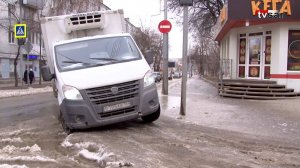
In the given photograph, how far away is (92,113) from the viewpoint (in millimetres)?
7875

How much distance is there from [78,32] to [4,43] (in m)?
34.3

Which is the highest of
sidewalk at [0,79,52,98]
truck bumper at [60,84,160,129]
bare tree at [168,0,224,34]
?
bare tree at [168,0,224,34]

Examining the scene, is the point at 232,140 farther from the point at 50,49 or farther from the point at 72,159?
the point at 50,49

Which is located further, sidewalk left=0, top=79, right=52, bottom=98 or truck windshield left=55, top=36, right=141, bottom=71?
sidewalk left=0, top=79, right=52, bottom=98

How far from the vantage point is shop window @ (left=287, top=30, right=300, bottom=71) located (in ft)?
57.6

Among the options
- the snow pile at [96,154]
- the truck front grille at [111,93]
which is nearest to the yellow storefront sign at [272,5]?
the truck front grille at [111,93]

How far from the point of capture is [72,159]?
621cm

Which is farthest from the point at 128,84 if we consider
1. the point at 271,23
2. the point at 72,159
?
the point at 271,23

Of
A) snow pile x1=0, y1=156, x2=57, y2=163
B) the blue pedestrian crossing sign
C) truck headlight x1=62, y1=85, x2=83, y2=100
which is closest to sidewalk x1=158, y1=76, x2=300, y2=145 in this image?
truck headlight x1=62, y1=85, x2=83, y2=100

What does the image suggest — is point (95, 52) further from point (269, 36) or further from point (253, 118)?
point (269, 36)

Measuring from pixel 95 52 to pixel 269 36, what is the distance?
1182 centimetres

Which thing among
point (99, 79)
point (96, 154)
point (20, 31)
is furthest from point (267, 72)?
point (20, 31)

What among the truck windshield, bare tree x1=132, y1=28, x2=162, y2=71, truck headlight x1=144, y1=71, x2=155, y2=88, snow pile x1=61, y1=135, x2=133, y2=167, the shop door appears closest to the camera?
snow pile x1=61, y1=135, x2=133, y2=167

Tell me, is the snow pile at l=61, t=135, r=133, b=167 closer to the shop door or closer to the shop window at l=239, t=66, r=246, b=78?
the shop door
